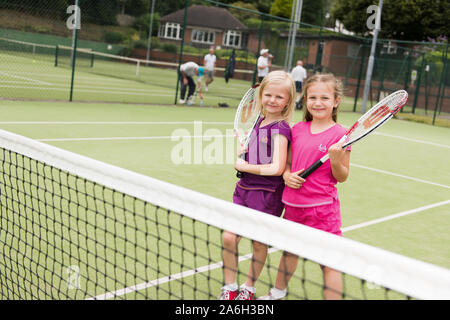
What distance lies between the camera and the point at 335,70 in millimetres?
29531

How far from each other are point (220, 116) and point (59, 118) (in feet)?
15.2

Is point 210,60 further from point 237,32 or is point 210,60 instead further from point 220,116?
point 237,32

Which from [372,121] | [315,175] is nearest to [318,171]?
[315,175]

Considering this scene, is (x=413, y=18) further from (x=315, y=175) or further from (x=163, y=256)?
(x=163, y=256)

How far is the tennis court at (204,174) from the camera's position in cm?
345

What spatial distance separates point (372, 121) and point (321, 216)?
650 millimetres

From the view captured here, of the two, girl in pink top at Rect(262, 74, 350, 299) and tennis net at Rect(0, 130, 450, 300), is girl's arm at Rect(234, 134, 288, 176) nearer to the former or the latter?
girl in pink top at Rect(262, 74, 350, 299)

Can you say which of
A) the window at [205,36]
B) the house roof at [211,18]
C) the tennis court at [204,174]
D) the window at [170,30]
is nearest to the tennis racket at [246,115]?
the tennis court at [204,174]

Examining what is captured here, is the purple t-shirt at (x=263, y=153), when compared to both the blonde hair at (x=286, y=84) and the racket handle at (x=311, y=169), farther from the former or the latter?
the racket handle at (x=311, y=169)

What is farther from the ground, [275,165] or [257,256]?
[275,165]

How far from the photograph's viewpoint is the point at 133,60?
78.0 ft

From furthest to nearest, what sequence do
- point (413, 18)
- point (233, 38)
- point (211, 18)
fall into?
1. point (211, 18)
2. point (233, 38)
3. point (413, 18)

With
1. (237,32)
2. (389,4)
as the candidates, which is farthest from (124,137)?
(237,32)

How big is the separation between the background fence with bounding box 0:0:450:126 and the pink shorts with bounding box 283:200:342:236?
394 inches
